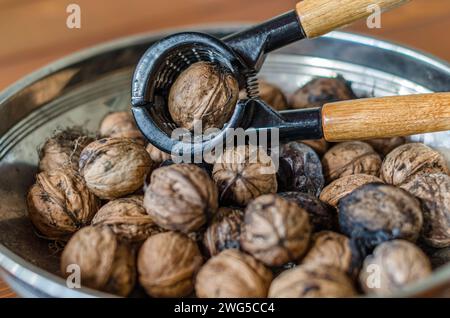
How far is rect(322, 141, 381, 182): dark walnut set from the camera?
114 centimetres

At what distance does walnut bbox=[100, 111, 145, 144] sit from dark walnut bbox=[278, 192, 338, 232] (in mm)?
368

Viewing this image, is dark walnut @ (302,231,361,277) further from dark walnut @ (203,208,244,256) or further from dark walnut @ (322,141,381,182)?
dark walnut @ (322,141,381,182)

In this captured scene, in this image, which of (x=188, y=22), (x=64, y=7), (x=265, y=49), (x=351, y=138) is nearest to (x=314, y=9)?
(x=265, y=49)

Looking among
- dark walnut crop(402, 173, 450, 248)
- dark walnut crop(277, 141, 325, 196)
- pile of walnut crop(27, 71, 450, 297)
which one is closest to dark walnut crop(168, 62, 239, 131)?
pile of walnut crop(27, 71, 450, 297)

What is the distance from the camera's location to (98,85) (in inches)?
51.7

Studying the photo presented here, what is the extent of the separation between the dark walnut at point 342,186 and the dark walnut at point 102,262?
0.36 meters

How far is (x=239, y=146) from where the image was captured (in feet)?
3.43

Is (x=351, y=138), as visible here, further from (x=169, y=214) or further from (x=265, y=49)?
(x=169, y=214)

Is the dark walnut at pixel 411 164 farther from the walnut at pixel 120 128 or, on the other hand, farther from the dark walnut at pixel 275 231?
the walnut at pixel 120 128

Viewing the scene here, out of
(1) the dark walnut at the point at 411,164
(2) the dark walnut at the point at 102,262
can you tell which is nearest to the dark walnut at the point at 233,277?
(2) the dark walnut at the point at 102,262

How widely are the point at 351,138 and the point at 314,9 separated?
23 centimetres

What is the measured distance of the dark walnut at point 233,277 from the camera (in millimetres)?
846

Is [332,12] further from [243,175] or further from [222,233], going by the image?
[222,233]

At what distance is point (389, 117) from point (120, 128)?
53cm
